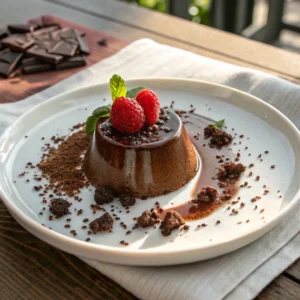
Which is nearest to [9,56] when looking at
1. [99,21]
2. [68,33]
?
[68,33]

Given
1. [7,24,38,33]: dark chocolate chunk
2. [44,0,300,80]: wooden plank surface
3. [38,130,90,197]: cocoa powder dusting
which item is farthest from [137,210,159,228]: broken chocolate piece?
[7,24,38,33]: dark chocolate chunk

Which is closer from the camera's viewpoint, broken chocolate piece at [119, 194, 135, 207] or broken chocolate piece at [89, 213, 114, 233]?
broken chocolate piece at [89, 213, 114, 233]

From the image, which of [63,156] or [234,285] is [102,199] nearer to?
[63,156]

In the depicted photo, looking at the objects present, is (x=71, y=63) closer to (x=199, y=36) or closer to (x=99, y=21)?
(x=99, y=21)

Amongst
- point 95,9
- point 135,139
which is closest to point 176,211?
point 135,139

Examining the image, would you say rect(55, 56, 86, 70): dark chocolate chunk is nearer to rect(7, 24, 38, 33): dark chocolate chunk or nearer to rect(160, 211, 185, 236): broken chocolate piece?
rect(7, 24, 38, 33): dark chocolate chunk

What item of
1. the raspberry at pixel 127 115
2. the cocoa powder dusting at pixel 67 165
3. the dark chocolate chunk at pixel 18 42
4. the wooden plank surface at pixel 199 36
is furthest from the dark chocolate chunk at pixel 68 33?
the raspberry at pixel 127 115

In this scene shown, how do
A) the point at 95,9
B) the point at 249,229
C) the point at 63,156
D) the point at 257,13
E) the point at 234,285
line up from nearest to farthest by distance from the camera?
1. the point at 234,285
2. the point at 249,229
3. the point at 63,156
4. the point at 95,9
5. the point at 257,13
